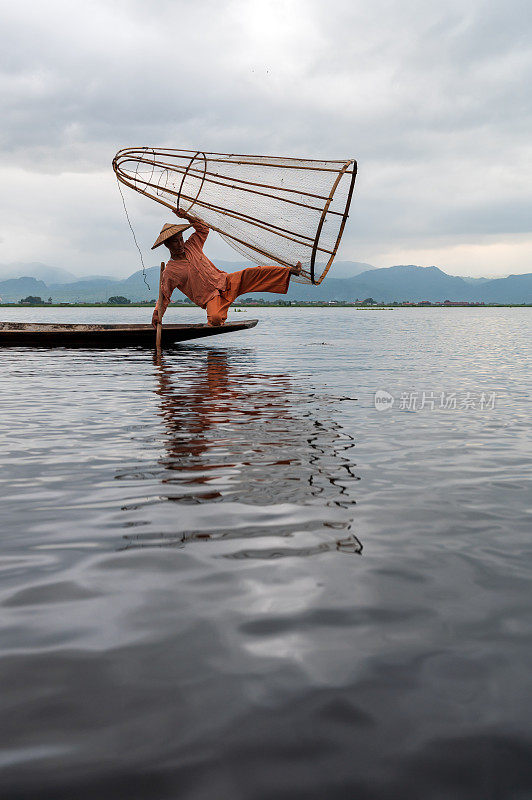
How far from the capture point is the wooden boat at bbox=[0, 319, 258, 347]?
21641 millimetres

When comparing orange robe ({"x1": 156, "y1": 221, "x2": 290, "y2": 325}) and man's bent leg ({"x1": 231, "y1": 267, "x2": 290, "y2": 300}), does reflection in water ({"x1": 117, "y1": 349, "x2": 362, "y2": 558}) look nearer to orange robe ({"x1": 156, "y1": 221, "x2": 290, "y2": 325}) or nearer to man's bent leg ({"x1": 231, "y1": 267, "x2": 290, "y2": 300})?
man's bent leg ({"x1": 231, "y1": 267, "x2": 290, "y2": 300})

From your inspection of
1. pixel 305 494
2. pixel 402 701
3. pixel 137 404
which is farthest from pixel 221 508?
pixel 137 404

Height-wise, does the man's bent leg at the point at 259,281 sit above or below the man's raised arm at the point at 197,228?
below

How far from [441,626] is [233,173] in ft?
43.6

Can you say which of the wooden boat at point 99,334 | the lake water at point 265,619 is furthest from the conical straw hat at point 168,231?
the lake water at point 265,619

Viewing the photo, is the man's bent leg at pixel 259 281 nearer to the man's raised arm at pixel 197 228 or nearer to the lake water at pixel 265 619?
the man's raised arm at pixel 197 228

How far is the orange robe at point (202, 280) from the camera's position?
718 inches

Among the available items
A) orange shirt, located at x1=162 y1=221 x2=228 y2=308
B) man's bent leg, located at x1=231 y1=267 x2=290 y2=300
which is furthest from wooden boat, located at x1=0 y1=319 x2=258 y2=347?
man's bent leg, located at x1=231 y1=267 x2=290 y2=300

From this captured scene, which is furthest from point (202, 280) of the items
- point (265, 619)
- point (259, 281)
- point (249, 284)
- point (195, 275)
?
point (265, 619)

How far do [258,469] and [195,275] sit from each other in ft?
43.7

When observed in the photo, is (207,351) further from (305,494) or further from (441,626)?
(441,626)

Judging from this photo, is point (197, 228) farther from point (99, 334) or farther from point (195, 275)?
point (99, 334)

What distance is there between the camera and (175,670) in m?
2.83

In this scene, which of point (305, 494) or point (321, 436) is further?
point (321, 436)
